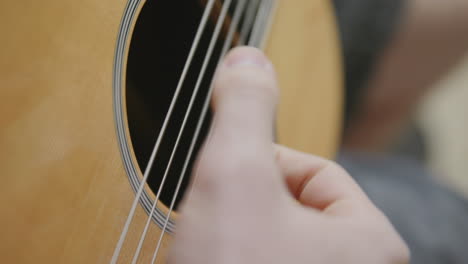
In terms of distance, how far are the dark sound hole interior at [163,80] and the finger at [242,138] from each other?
0.32 feet

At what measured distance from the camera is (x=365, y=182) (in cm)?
77

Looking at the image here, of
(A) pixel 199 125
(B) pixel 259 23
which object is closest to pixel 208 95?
(A) pixel 199 125

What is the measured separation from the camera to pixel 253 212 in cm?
27

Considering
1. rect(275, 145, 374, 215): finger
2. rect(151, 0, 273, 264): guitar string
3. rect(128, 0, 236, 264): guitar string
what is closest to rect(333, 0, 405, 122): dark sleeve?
rect(151, 0, 273, 264): guitar string

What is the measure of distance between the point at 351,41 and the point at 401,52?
10cm

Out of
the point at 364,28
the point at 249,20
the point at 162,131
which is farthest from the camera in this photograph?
the point at 364,28

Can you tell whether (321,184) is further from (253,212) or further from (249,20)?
(249,20)

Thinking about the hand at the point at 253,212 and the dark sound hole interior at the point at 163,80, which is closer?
the hand at the point at 253,212

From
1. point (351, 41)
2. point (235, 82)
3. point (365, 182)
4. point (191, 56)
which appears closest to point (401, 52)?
point (351, 41)

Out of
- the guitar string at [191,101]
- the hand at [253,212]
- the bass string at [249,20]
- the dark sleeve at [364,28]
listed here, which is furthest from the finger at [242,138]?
the dark sleeve at [364,28]

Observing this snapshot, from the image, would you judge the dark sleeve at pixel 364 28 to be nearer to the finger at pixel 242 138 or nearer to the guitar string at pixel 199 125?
the guitar string at pixel 199 125

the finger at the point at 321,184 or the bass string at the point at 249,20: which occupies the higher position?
the bass string at the point at 249,20

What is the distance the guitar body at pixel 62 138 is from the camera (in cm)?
29

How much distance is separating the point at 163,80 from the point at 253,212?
189 millimetres
